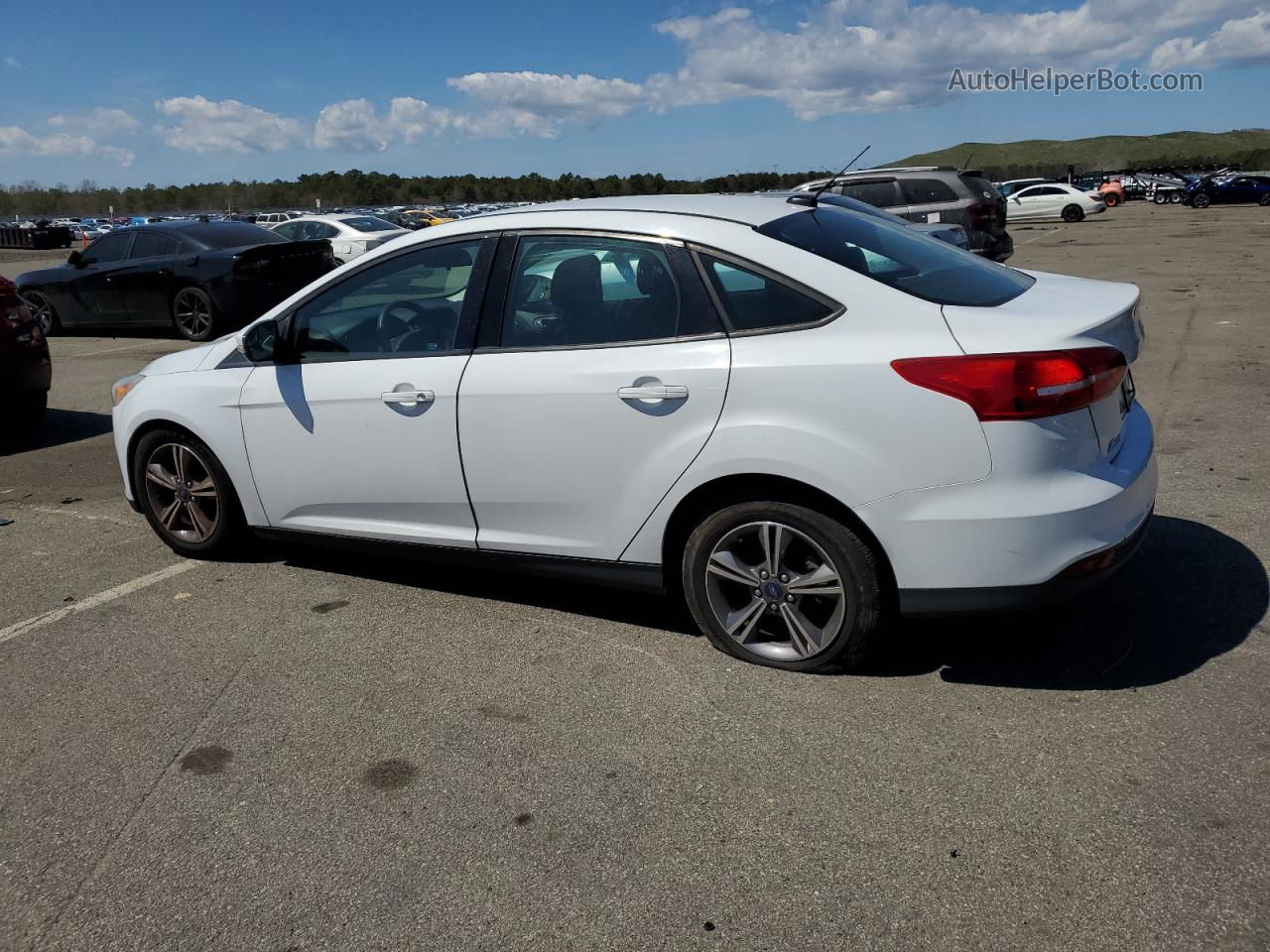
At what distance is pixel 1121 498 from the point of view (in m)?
3.53

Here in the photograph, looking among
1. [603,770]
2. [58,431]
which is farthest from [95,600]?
[58,431]

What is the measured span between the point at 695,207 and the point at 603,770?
7.05 feet

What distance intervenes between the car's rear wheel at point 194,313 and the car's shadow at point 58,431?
3939 millimetres

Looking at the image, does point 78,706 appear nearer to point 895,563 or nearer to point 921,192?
point 895,563

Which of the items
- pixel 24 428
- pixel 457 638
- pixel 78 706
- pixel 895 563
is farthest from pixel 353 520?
pixel 24 428

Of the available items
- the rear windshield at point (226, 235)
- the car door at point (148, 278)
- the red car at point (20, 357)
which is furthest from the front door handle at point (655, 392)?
the car door at point (148, 278)

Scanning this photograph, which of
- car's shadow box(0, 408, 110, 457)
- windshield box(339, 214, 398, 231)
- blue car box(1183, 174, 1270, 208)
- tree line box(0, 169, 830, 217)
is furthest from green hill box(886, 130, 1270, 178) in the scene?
car's shadow box(0, 408, 110, 457)

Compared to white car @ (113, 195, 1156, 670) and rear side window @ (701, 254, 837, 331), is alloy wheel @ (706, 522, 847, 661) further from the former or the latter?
rear side window @ (701, 254, 837, 331)

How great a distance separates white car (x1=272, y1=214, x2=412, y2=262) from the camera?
1989cm

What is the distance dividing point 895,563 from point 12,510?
18.1ft

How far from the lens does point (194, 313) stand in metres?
13.6

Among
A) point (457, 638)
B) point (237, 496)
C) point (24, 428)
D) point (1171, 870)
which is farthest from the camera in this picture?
point (24, 428)

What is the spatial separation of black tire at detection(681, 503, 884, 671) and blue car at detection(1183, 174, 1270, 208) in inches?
2021

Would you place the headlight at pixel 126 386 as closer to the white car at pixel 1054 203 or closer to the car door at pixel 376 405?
the car door at pixel 376 405
